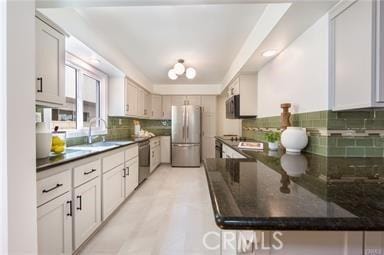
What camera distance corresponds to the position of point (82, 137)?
10.8 ft

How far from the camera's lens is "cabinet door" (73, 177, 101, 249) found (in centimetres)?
198

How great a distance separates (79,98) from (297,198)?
3.38 meters

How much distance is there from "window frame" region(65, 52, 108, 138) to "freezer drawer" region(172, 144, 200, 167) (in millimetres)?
2530

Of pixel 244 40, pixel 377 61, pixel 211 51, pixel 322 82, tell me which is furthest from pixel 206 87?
pixel 377 61

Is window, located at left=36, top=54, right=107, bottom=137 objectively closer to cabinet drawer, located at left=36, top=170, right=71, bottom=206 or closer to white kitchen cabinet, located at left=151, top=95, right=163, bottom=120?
cabinet drawer, located at left=36, top=170, right=71, bottom=206

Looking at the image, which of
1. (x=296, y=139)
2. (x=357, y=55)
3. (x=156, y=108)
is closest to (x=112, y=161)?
(x=296, y=139)

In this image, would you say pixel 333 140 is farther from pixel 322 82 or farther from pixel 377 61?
pixel 377 61

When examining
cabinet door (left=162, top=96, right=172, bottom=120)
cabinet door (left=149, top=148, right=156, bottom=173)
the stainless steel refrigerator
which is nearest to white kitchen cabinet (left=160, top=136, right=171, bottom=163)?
the stainless steel refrigerator

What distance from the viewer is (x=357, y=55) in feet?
5.01

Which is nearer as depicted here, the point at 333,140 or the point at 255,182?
the point at 255,182

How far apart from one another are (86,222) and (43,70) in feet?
4.72

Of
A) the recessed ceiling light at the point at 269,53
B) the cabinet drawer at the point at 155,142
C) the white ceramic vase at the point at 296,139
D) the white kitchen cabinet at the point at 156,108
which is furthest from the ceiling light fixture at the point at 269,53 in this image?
the white kitchen cabinet at the point at 156,108

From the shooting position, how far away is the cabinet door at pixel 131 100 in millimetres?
4508

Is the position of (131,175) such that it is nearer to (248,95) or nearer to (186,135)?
(248,95)
